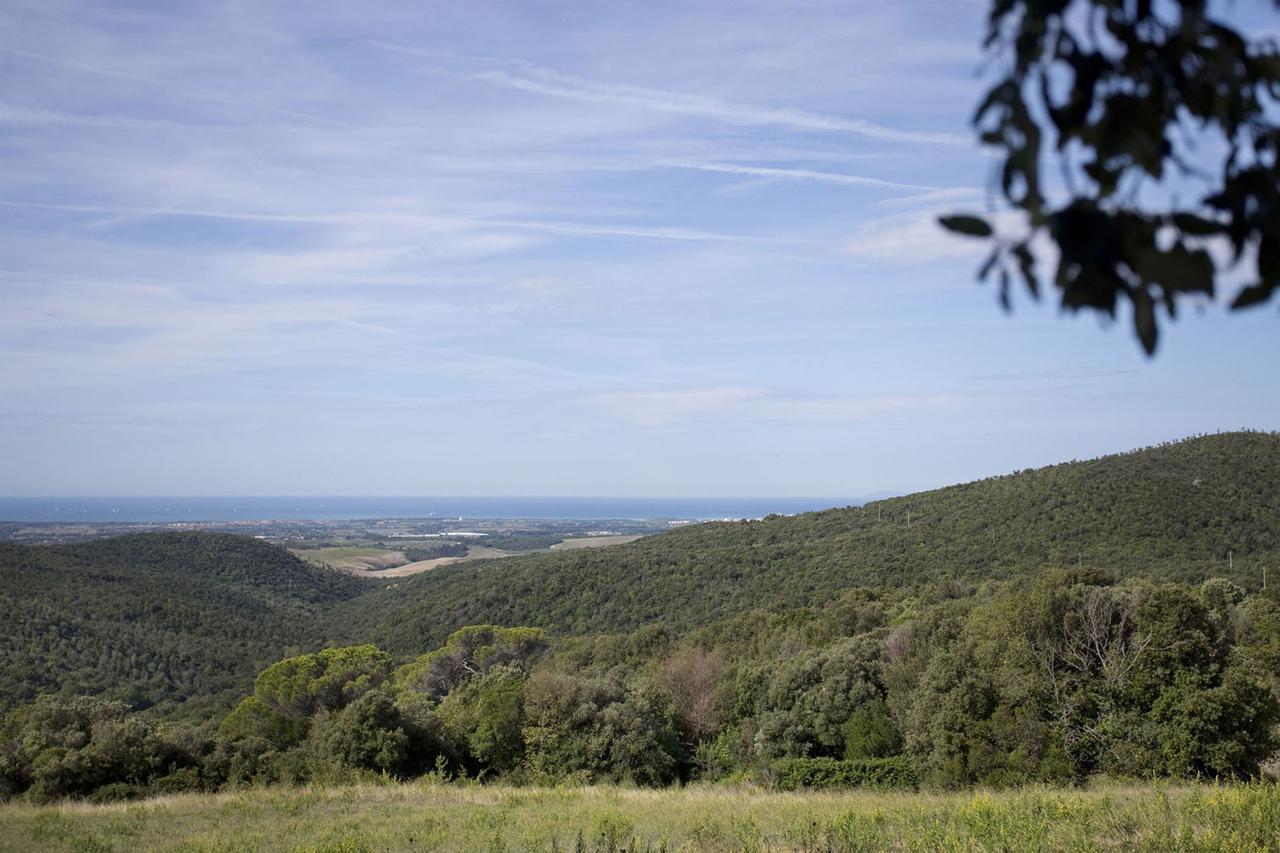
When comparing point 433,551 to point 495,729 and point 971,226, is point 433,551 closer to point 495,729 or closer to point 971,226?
point 495,729

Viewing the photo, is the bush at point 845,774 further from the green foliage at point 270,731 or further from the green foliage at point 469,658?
the green foliage at point 469,658

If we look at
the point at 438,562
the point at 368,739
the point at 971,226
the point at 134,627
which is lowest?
the point at 438,562

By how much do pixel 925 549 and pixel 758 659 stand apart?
25984mm

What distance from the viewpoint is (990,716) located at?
Answer: 19.5 metres

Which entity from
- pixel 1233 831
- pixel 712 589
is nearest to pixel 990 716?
pixel 1233 831

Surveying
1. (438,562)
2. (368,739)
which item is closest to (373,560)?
(438,562)

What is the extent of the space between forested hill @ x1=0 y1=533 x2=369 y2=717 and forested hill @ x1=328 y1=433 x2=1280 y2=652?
9.36 m

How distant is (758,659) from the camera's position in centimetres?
3153

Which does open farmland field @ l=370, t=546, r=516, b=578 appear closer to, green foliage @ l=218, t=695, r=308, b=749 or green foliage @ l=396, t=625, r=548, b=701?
green foliage @ l=396, t=625, r=548, b=701

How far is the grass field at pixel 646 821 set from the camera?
820cm

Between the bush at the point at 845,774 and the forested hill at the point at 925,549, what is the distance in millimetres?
26739

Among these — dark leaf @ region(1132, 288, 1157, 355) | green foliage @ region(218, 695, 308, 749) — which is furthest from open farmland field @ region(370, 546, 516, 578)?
dark leaf @ region(1132, 288, 1157, 355)

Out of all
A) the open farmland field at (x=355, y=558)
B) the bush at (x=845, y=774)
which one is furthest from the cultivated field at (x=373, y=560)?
the bush at (x=845, y=774)

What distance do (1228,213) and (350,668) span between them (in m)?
38.5
